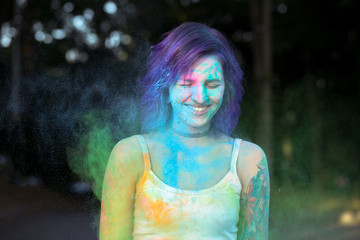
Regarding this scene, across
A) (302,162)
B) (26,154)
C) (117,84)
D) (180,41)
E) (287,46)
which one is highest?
(287,46)

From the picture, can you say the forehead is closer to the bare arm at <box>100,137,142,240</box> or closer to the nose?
the nose

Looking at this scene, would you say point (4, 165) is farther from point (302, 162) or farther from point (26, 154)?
point (302, 162)

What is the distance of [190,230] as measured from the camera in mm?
1345

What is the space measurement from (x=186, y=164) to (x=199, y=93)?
28 centimetres

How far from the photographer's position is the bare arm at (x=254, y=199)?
1.45 meters

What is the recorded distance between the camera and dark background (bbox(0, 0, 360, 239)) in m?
1.59

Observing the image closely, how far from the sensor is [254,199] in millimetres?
1466

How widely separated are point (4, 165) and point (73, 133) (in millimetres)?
370

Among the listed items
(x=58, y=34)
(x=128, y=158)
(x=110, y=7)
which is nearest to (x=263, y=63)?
(x=110, y=7)

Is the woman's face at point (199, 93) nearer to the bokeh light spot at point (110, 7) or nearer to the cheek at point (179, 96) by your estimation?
the cheek at point (179, 96)

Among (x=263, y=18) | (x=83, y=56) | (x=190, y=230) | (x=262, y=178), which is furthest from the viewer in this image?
(x=263, y=18)

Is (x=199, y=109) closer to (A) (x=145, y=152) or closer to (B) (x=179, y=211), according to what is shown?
(A) (x=145, y=152)

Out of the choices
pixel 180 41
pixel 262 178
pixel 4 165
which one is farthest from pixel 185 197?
pixel 4 165

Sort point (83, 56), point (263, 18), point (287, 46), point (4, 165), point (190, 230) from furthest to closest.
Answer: point (287, 46)
point (263, 18)
point (83, 56)
point (4, 165)
point (190, 230)
